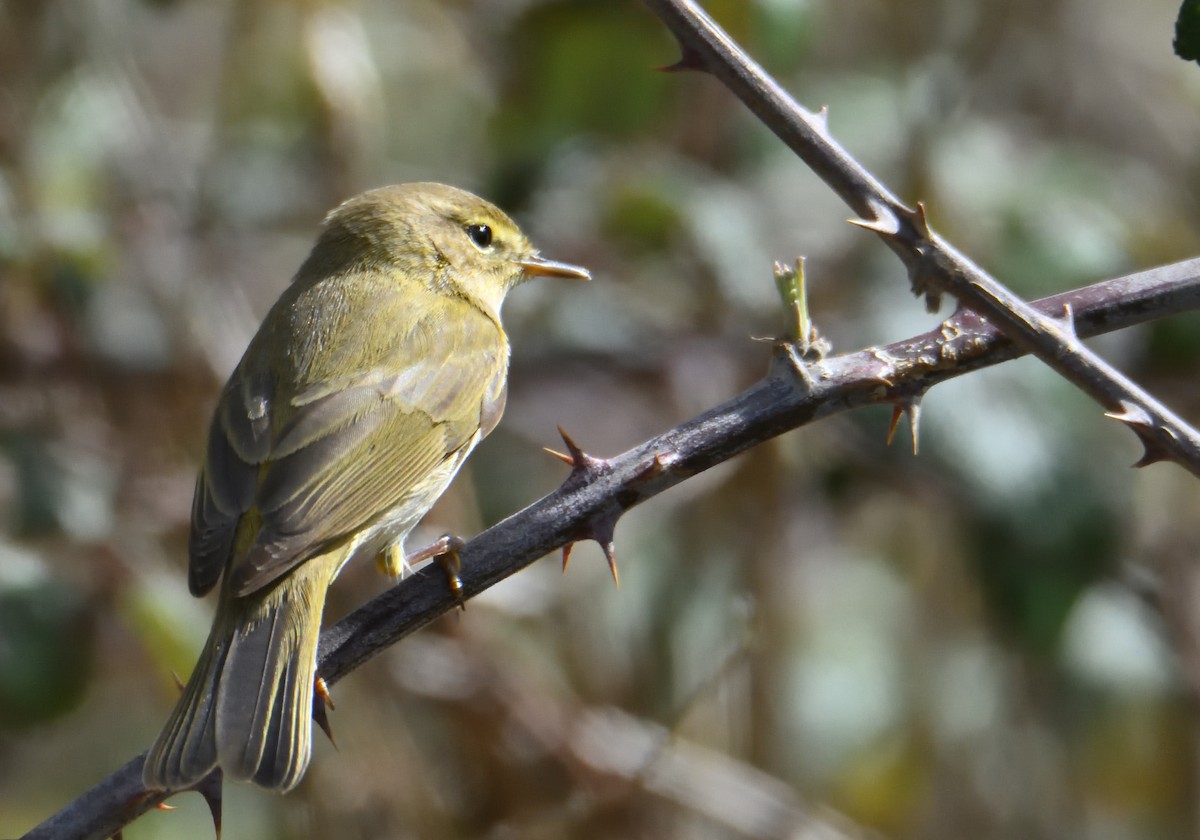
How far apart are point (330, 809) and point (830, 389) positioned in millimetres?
2514

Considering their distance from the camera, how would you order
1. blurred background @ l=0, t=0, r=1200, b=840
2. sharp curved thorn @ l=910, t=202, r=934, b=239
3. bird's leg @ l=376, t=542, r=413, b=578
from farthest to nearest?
1. blurred background @ l=0, t=0, r=1200, b=840
2. bird's leg @ l=376, t=542, r=413, b=578
3. sharp curved thorn @ l=910, t=202, r=934, b=239

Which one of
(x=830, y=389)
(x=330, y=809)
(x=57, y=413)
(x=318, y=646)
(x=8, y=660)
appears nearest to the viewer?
(x=830, y=389)

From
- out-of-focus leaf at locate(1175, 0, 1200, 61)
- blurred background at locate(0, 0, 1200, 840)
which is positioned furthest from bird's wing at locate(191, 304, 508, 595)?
out-of-focus leaf at locate(1175, 0, 1200, 61)

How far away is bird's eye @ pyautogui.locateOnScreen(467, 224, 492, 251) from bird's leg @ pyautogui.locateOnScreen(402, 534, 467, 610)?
4.10 feet

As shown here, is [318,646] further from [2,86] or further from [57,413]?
[2,86]

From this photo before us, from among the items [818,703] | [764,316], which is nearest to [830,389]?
[764,316]

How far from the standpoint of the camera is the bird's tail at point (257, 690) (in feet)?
8.78

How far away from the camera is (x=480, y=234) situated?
428 centimetres

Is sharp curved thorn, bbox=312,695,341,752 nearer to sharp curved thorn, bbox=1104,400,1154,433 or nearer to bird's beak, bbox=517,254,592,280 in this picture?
sharp curved thorn, bbox=1104,400,1154,433

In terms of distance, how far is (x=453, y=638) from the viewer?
441 cm

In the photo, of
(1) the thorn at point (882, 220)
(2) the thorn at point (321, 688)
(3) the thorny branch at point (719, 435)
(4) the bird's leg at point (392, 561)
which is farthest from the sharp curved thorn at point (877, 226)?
(4) the bird's leg at point (392, 561)

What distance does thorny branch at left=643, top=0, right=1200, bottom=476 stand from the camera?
2.04m

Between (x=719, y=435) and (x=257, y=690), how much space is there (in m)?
1.11

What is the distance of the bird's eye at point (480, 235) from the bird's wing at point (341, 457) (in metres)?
0.58
